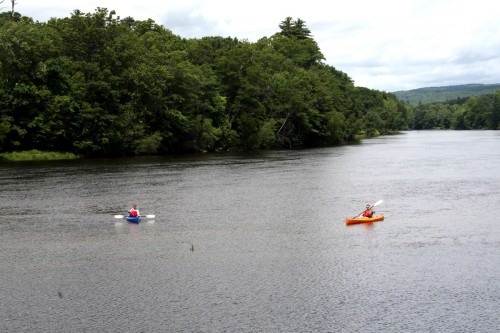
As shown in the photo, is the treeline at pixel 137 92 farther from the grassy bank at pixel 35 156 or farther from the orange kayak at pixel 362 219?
the orange kayak at pixel 362 219

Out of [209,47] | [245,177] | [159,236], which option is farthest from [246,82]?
[159,236]

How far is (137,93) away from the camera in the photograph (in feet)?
266

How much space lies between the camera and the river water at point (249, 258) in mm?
16922

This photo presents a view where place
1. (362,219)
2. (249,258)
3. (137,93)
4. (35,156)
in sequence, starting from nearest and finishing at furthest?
(249,258) → (362,219) → (35,156) → (137,93)

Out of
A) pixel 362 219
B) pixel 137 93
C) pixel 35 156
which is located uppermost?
pixel 137 93

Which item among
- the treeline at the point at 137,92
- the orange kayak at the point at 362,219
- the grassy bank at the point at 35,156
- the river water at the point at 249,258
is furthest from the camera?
the treeline at the point at 137,92

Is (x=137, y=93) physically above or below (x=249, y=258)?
above

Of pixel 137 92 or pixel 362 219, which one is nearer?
pixel 362 219

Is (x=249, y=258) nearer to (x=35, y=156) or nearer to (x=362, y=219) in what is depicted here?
(x=362, y=219)

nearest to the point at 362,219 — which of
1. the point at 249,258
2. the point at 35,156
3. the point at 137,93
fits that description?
the point at 249,258

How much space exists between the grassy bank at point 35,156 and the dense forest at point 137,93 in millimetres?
1411

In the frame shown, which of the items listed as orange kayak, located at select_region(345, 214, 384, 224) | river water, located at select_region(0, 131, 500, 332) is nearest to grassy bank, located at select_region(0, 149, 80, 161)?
river water, located at select_region(0, 131, 500, 332)

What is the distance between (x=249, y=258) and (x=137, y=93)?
6153 centimetres

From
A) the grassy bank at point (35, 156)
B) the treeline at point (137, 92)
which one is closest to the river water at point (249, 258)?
the grassy bank at point (35, 156)
